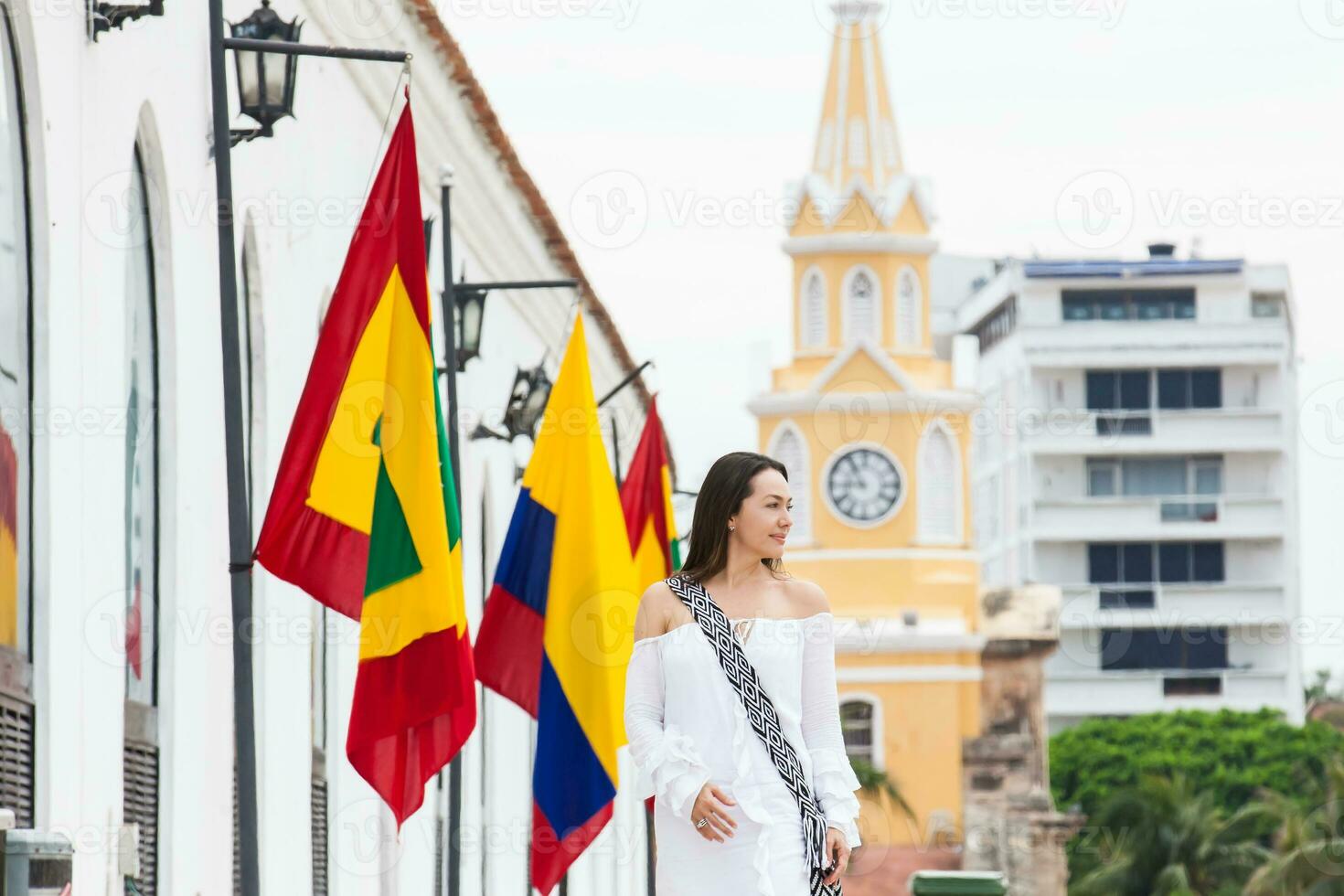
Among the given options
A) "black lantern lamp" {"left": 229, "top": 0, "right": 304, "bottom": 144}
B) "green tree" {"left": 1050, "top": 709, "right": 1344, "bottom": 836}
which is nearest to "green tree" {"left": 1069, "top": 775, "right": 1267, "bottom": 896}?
"green tree" {"left": 1050, "top": 709, "right": 1344, "bottom": 836}

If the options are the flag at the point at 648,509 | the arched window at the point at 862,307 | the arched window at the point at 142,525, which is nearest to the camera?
the arched window at the point at 142,525

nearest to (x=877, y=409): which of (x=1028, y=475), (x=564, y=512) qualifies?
(x=1028, y=475)

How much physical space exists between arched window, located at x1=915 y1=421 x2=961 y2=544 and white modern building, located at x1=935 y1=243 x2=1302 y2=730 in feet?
90.7

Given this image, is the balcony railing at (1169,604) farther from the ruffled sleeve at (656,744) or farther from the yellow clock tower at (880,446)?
the ruffled sleeve at (656,744)

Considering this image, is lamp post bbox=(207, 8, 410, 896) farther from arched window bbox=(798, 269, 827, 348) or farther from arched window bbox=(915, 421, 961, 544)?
arched window bbox=(798, 269, 827, 348)

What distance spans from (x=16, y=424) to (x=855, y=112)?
55.7 metres

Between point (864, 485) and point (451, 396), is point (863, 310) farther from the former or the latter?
point (451, 396)

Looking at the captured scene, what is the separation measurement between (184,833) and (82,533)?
7.26ft

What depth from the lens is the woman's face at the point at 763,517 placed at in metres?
6.60

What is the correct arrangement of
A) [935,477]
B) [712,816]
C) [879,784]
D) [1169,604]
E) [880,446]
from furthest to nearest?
[1169,604] → [880,446] → [935,477] → [879,784] → [712,816]

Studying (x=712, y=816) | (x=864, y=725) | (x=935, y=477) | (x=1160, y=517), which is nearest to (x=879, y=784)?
(x=864, y=725)

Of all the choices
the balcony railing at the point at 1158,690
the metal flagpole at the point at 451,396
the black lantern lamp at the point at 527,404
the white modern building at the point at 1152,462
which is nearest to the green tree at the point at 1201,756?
the balcony railing at the point at 1158,690

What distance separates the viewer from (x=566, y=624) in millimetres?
14227

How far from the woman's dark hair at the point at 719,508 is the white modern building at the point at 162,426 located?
2.83 m
